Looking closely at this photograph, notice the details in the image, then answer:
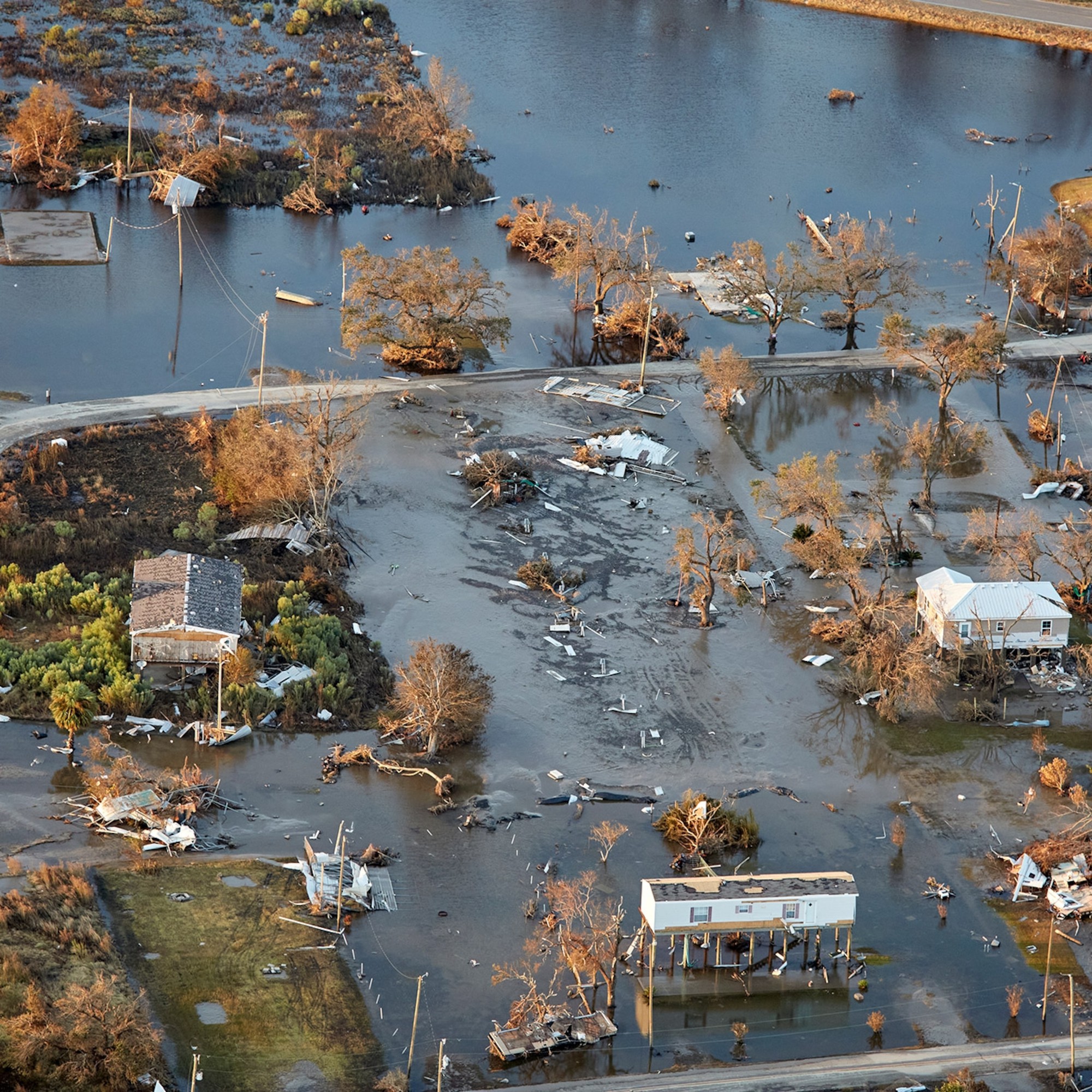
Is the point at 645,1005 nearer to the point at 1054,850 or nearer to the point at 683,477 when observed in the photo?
the point at 1054,850

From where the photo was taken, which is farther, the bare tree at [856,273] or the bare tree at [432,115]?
the bare tree at [432,115]

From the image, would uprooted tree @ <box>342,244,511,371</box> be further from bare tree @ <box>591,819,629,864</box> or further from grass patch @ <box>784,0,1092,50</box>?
grass patch @ <box>784,0,1092,50</box>

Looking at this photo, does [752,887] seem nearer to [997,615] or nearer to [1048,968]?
[1048,968]

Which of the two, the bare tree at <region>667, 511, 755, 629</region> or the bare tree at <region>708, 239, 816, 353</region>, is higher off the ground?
the bare tree at <region>708, 239, 816, 353</region>

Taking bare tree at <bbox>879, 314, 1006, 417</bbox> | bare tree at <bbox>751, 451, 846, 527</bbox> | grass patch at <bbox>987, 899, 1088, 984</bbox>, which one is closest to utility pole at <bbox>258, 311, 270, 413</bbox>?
bare tree at <bbox>751, 451, 846, 527</bbox>

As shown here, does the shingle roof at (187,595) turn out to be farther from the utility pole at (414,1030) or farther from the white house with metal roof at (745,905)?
the white house with metal roof at (745,905)

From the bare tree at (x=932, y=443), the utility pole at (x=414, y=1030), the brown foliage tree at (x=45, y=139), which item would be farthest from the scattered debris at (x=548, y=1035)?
the brown foliage tree at (x=45, y=139)
